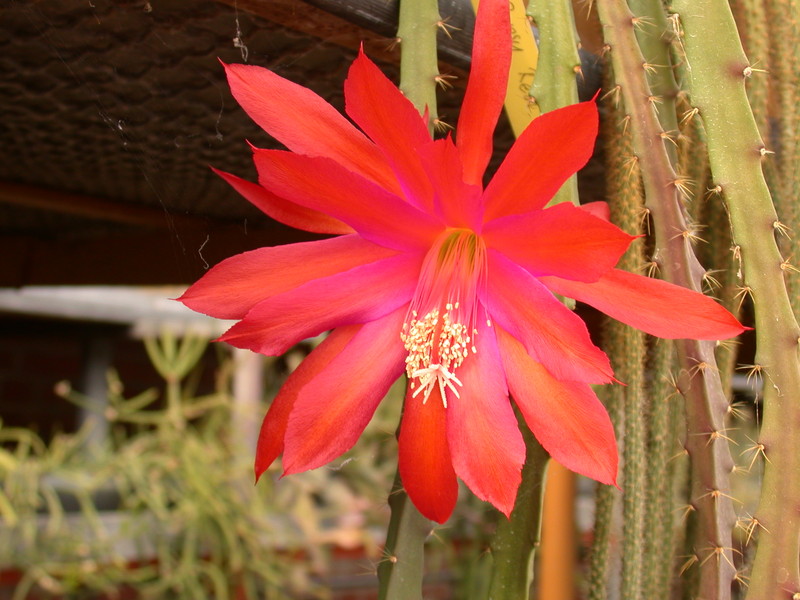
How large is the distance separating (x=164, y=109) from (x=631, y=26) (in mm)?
303

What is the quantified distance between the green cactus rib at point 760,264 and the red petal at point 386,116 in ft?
0.53

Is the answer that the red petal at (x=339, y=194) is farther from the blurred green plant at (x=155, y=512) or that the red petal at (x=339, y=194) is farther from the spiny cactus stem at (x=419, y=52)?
the blurred green plant at (x=155, y=512)

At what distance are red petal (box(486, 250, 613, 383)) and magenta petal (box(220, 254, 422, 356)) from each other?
0.15 ft

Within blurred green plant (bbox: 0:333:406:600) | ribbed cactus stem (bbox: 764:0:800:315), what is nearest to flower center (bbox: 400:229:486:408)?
ribbed cactus stem (bbox: 764:0:800:315)

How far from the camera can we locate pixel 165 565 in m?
1.86

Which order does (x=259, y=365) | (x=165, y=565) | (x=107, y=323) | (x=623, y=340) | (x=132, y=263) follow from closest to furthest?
(x=623, y=340) < (x=132, y=263) < (x=165, y=565) < (x=107, y=323) < (x=259, y=365)

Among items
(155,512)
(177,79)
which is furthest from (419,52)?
(155,512)

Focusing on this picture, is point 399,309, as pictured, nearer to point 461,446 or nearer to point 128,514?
point 461,446

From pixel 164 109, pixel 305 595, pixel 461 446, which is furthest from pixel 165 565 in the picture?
pixel 461 446

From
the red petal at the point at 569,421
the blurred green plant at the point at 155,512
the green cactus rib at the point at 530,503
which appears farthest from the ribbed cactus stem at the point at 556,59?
the blurred green plant at the point at 155,512

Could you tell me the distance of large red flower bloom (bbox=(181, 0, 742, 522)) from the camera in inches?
13.1

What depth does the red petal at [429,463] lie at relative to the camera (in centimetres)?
36

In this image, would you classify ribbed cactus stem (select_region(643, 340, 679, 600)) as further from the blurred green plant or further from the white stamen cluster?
the blurred green plant

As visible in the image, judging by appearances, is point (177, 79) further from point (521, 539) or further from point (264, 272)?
point (521, 539)
